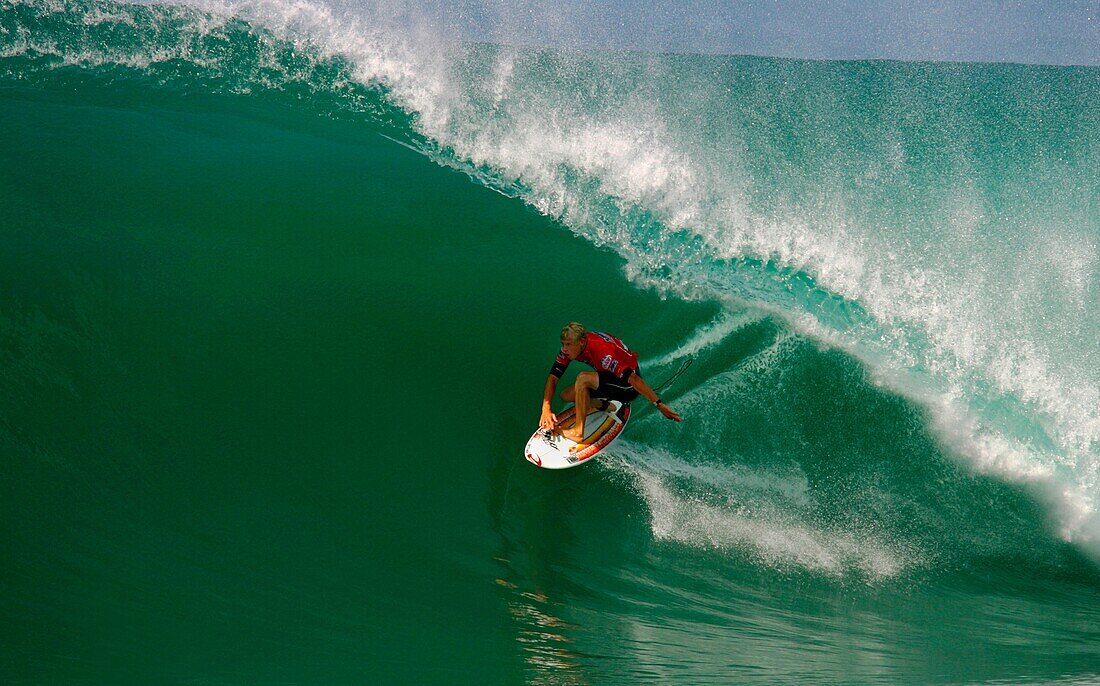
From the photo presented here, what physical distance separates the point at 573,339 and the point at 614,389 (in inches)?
27.2

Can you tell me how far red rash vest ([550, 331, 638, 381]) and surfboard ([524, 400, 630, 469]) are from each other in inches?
17.5

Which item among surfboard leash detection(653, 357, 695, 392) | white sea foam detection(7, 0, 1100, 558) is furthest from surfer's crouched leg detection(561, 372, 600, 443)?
white sea foam detection(7, 0, 1100, 558)

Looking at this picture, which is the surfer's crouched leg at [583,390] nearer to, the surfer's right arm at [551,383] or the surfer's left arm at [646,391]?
the surfer's right arm at [551,383]

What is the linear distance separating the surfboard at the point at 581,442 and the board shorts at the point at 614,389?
97 mm

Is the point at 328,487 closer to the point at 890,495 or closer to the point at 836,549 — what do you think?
the point at 836,549

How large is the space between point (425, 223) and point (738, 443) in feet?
11.3

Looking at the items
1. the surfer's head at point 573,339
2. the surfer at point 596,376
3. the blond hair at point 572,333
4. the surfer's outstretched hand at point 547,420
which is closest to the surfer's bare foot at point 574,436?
the surfer at point 596,376

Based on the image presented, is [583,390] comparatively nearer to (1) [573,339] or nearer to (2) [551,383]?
(2) [551,383]

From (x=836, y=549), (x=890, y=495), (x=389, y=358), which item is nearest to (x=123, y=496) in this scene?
(x=389, y=358)

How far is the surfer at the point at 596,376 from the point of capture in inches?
209

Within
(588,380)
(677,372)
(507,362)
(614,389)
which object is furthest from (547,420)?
(677,372)

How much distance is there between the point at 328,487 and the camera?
18.2ft

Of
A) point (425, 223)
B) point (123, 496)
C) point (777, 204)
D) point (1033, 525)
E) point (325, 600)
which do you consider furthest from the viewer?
point (777, 204)

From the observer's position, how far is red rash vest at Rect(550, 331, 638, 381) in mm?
5434
